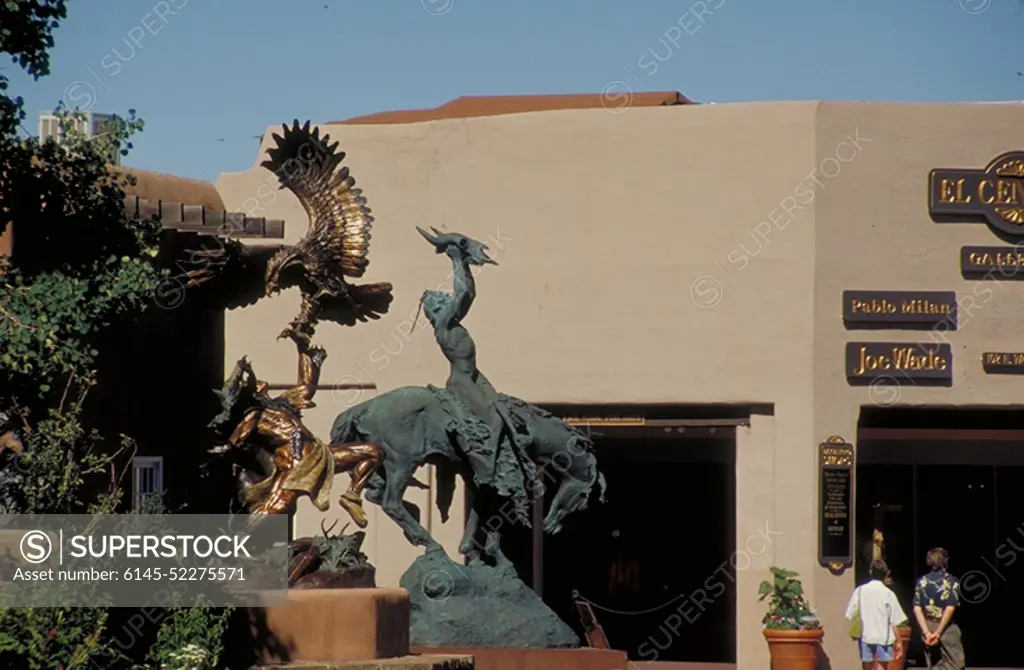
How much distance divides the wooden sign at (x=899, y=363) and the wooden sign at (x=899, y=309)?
9.5 inches

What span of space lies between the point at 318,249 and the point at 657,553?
35.1 ft

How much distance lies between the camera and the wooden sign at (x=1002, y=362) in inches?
1021

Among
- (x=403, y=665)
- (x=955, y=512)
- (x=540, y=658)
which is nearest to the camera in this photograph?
(x=403, y=665)

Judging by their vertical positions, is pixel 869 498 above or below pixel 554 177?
below

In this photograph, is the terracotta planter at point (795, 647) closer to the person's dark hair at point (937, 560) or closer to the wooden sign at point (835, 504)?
the wooden sign at point (835, 504)

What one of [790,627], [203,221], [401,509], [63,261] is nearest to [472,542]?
[401,509]

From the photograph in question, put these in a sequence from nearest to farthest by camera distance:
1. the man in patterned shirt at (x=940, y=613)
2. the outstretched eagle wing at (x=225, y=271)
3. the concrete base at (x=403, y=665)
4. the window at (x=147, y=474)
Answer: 1. the concrete base at (x=403, y=665)
2. the outstretched eagle wing at (x=225, y=271)
3. the window at (x=147, y=474)
4. the man in patterned shirt at (x=940, y=613)

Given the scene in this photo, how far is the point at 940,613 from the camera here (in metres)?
22.3

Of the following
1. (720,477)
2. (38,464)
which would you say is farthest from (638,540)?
(38,464)

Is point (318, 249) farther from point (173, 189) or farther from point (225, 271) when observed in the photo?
point (173, 189)

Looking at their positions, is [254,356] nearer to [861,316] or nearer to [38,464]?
[861,316]

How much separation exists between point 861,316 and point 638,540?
459cm

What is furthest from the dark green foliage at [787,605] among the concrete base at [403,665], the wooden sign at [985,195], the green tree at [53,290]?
the green tree at [53,290]

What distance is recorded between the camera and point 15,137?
1450 centimetres
